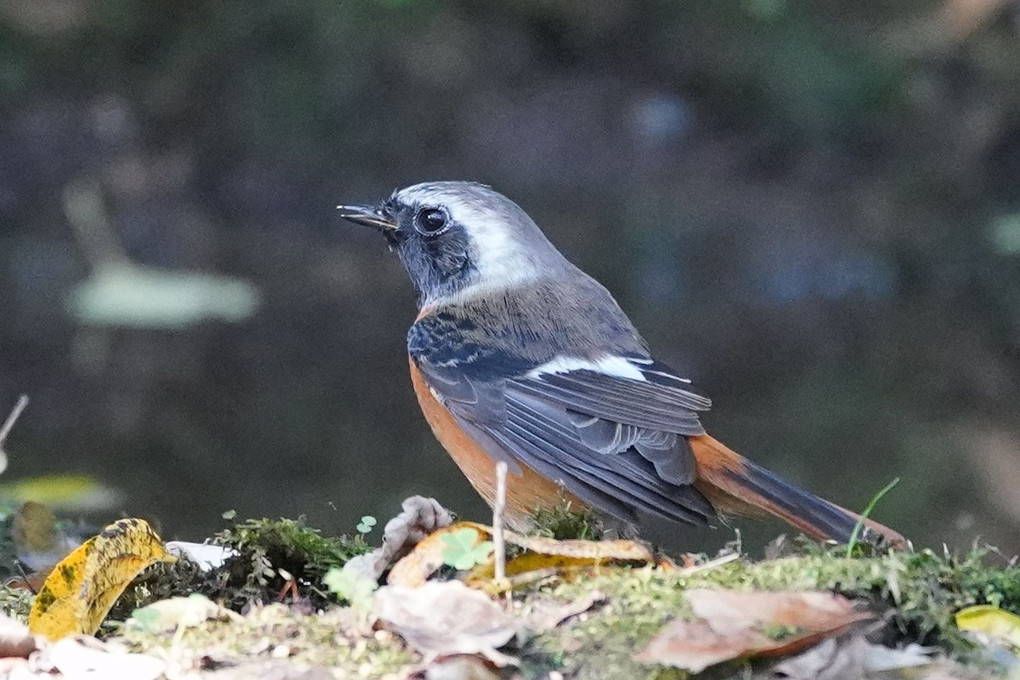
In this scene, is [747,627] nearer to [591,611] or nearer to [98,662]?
[591,611]

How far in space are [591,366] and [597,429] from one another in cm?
33

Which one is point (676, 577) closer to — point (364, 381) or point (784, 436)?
point (784, 436)

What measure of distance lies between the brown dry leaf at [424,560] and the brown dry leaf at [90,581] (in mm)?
598

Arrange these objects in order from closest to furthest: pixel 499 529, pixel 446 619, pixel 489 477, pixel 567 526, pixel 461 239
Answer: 1. pixel 446 619
2. pixel 499 529
3. pixel 567 526
4. pixel 489 477
5. pixel 461 239

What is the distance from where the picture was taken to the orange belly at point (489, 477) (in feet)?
14.3

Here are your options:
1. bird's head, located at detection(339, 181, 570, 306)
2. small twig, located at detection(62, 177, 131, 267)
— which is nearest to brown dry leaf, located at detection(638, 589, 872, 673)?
bird's head, located at detection(339, 181, 570, 306)

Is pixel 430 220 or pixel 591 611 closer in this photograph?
pixel 591 611

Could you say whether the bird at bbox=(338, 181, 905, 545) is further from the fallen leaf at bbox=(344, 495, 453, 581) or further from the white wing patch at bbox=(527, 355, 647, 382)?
the fallen leaf at bbox=(344, 495, 453, 581)

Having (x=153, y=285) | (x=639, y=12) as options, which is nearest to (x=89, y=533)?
(x=153, y=285)

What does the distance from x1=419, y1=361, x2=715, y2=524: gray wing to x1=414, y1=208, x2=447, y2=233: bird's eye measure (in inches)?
29.0

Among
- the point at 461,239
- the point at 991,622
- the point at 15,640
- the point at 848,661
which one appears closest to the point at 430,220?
the point at 461,239

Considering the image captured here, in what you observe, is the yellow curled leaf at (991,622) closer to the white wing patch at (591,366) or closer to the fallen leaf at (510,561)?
the fallen leaf at (510,561)

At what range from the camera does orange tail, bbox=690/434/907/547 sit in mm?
3928

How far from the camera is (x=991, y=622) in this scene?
2.77 metres
